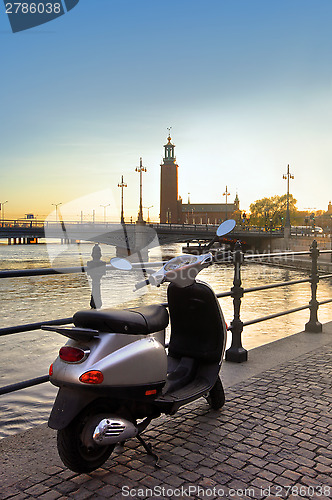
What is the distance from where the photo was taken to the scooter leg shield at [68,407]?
93.0 inches

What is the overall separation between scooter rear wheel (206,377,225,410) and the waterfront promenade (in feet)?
0.19

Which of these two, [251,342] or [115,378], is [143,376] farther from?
[251,342]

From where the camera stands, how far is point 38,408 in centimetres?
593

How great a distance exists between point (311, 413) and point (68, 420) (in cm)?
199

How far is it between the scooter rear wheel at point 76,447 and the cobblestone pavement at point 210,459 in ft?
0.41

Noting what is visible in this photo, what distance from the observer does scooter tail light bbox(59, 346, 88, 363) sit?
2422 mm

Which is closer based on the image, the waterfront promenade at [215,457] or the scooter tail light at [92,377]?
the scooter tail light at [92,377]

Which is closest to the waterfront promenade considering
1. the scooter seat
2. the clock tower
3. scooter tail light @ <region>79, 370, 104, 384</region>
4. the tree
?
scooter tail light @ <region>79, 370, 104, 384</region>

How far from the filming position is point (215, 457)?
9.27ft

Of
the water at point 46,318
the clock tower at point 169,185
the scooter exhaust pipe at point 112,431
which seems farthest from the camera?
the clock tower at point 169,185

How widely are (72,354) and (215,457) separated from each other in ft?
3.62

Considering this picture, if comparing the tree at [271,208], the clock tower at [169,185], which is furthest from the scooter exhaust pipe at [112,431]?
the clock tower at [169,185]

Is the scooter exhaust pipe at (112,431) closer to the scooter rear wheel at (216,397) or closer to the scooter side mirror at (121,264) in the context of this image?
the scooter side mirror at (121,264)

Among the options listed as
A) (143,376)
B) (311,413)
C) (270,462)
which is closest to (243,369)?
(311,413)
